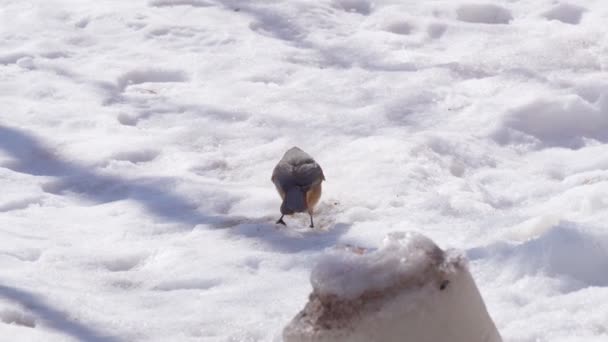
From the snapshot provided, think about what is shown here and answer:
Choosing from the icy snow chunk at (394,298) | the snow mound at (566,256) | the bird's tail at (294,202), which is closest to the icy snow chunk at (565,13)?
the bird's tail at (294,202)

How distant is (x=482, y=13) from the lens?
19.2 ft

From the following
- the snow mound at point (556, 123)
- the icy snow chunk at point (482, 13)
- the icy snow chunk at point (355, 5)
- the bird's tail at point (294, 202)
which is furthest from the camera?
the icy snow chunk at point (355, 5)

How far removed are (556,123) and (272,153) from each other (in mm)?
1277


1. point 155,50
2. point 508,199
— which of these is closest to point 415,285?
point 508,199

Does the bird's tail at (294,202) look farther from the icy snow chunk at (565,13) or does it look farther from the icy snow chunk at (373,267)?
the icy snow chunk at (565,13)

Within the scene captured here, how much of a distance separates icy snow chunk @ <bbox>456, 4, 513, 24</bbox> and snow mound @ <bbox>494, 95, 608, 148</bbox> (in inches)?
48.3

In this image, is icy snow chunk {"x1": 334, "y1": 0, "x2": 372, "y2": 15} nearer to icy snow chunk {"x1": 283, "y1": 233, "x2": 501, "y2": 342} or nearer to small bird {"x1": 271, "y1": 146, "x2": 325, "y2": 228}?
small bird {"x1": 271, "y1": 146, "x2": 325, "y2": 228}

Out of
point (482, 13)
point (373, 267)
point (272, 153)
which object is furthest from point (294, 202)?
point (482, 13)

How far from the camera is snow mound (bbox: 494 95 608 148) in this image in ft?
14.7

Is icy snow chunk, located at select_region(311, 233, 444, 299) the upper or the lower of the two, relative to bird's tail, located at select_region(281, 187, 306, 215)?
upper

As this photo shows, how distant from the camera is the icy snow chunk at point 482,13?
5816 millimetres

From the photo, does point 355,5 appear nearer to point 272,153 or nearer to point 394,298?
point 272,153

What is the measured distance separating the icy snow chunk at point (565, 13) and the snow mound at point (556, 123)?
44.3 inches

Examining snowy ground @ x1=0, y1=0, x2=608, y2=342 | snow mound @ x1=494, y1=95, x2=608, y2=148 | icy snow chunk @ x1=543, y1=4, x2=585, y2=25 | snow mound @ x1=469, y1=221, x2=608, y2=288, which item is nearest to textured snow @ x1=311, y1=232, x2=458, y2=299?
snowy ground @ x1=0, y1=0, x2=608, y2=342
